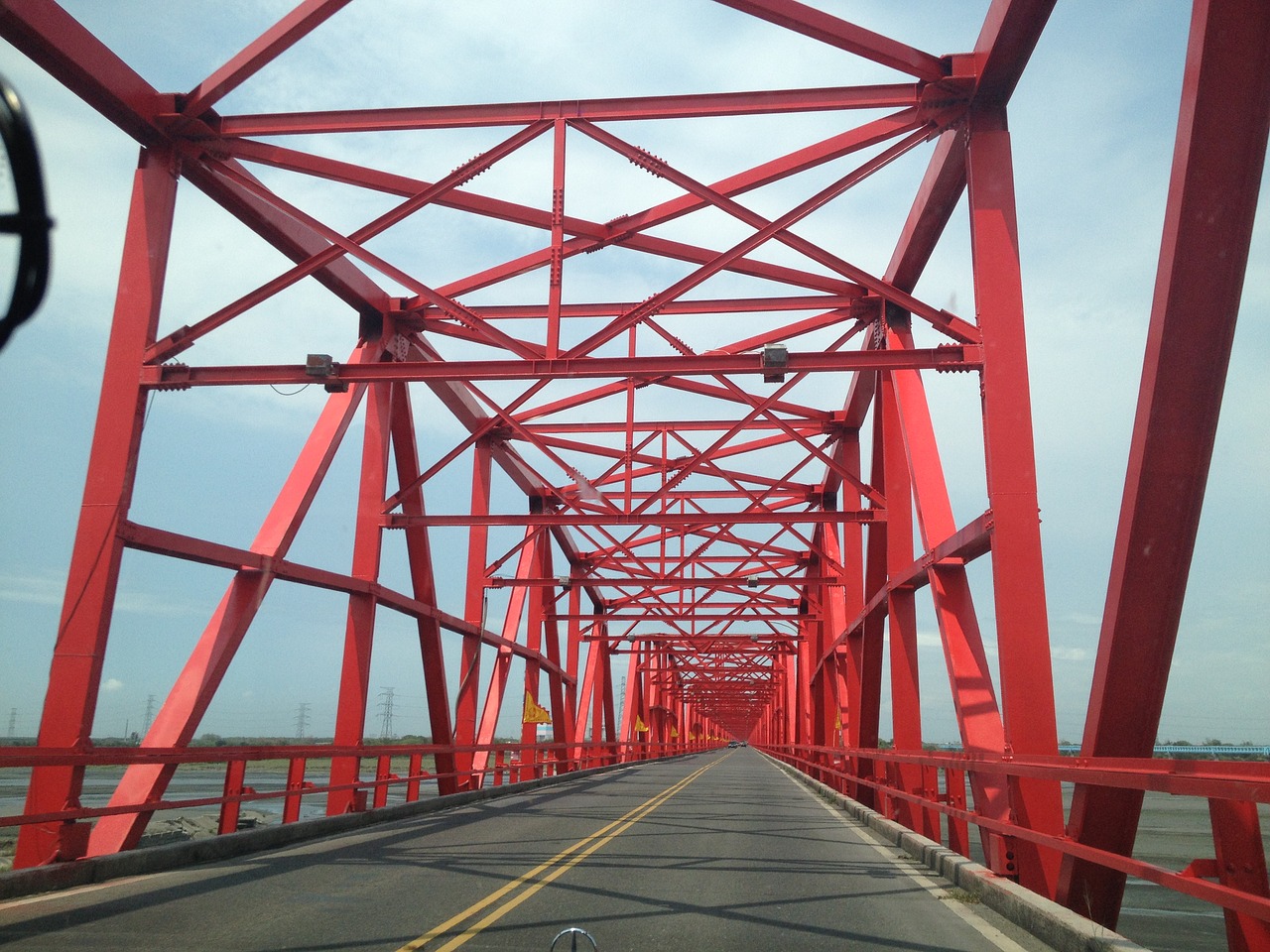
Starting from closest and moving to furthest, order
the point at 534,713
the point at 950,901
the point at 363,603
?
Result: the point at 950,901
the point at 363,603
the point at 534,713

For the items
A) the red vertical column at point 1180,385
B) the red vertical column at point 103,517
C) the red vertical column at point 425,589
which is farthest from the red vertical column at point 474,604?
the red vertical column at point 1180,385

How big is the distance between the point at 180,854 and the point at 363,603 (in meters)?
6.74

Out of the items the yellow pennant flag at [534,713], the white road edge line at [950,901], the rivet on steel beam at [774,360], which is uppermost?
the rivet on steel beam at [774,360]

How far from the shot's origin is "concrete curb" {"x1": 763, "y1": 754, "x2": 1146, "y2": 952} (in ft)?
18.5

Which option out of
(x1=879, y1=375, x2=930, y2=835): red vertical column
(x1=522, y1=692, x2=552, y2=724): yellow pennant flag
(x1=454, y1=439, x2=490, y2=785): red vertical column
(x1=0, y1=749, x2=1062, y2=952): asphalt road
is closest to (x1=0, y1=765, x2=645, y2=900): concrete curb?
(x1=0, y1=749, x2=1062, y2=952): asphalt road

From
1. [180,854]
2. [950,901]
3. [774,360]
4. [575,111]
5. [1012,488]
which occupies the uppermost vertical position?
[575,111]

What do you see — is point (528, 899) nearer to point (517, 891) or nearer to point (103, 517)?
point (517, 891)

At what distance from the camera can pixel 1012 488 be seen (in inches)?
421

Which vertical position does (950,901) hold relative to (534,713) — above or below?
below

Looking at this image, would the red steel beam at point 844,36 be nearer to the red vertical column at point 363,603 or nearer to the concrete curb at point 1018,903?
the concrete curb at point 1018,903

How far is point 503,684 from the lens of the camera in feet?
79.6

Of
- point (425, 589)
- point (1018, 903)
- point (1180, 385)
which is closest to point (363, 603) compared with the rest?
point (425, 589)

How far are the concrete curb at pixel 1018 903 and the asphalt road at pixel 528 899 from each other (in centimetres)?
16

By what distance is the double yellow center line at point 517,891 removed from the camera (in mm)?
6383
